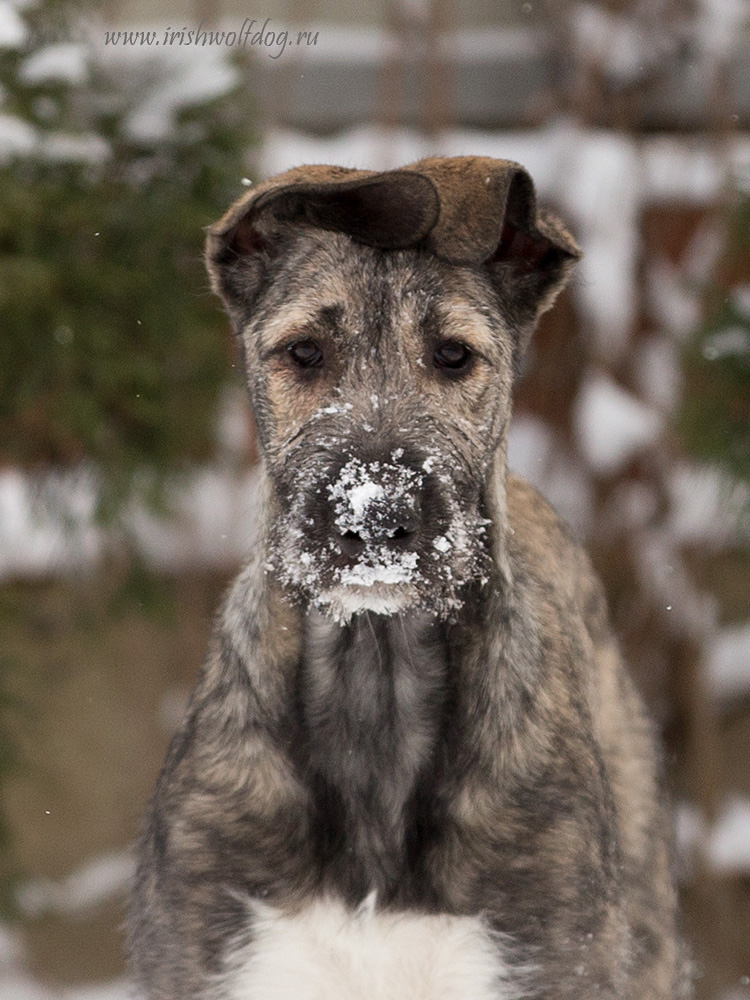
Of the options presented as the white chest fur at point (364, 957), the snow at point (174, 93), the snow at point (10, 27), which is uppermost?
the snow at point (10, 27)

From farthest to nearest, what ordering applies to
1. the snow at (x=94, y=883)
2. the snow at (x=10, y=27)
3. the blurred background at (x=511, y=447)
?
the snow at (x=94, y=883) < the blurred background at (x=511, y=447) < the snow at (x=10, y=27)

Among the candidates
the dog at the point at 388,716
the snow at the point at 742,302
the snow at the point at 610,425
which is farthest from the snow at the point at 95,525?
the dog at the point at 388,716

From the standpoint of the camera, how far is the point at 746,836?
670 cm

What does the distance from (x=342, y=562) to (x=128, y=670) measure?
4.59 metres

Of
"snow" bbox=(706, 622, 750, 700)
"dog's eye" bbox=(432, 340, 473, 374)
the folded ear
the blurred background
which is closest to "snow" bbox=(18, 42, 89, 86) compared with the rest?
the blurred background

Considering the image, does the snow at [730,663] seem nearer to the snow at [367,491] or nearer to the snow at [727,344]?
the snow at [727,344]

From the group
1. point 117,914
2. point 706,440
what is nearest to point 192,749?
point 706,440

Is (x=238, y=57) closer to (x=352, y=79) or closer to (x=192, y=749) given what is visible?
(x=352, y=79)

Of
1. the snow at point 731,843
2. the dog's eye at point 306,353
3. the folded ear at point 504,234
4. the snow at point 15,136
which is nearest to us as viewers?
the folded ear at point 504,234

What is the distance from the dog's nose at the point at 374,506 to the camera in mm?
2326

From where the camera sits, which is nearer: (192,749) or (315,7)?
(192,749)

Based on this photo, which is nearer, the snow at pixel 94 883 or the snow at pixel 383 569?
the snow at pixel 383 569

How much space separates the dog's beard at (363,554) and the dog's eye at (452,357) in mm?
264

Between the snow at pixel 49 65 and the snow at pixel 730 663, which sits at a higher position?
the snow at pixel 49 65
